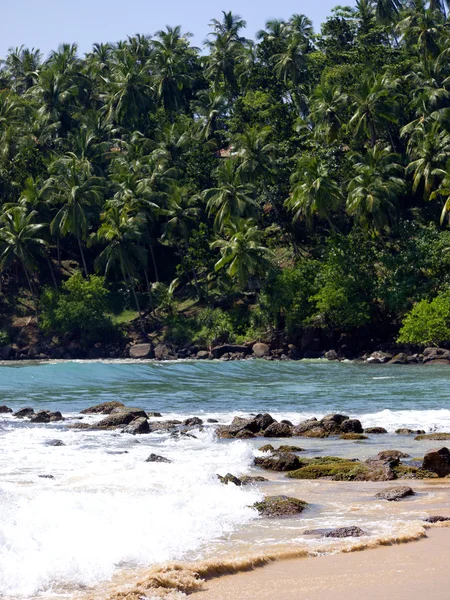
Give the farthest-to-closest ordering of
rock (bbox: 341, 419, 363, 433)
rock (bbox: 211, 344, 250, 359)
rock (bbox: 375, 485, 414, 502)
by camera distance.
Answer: rock (bbox: 211, 344, 250, 359) < rock (bbox: 341, 419, 363, 433) < rock (bbox: 375, 485, 414, 502)

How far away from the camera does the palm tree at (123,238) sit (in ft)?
181

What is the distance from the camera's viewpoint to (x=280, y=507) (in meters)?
9.99

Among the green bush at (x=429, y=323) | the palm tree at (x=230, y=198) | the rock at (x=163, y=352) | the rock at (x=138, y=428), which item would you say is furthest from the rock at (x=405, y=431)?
the rock at (x=163, y=352)

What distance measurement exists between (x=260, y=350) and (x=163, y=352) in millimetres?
6726

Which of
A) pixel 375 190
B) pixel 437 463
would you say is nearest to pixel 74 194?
pixel 375 190

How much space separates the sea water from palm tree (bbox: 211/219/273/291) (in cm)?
2379

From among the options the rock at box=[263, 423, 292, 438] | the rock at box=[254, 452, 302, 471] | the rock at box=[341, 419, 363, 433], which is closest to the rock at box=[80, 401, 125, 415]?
the rock at box=[263, 423, 292, 438]

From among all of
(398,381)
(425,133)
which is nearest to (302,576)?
(398,381)

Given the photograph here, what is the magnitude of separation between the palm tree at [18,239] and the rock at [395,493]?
4751cm

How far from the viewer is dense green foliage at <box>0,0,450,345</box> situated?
49719 mm

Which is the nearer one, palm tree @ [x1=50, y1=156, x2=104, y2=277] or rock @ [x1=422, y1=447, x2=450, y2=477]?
rock @ [x1=422, y1=447, x2=450, y2=477]

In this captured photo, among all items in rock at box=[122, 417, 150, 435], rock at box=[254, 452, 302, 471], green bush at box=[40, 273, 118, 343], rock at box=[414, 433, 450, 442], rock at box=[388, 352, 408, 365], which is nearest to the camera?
rock at box=[254, 452, 302, 471]

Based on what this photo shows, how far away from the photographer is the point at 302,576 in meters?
7.17

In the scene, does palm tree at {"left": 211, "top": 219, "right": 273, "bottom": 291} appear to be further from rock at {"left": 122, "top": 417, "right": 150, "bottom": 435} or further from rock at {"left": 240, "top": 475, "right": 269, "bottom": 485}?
rock at {"left": 240, "top": 475, "right": 269, "bottom": 485}
